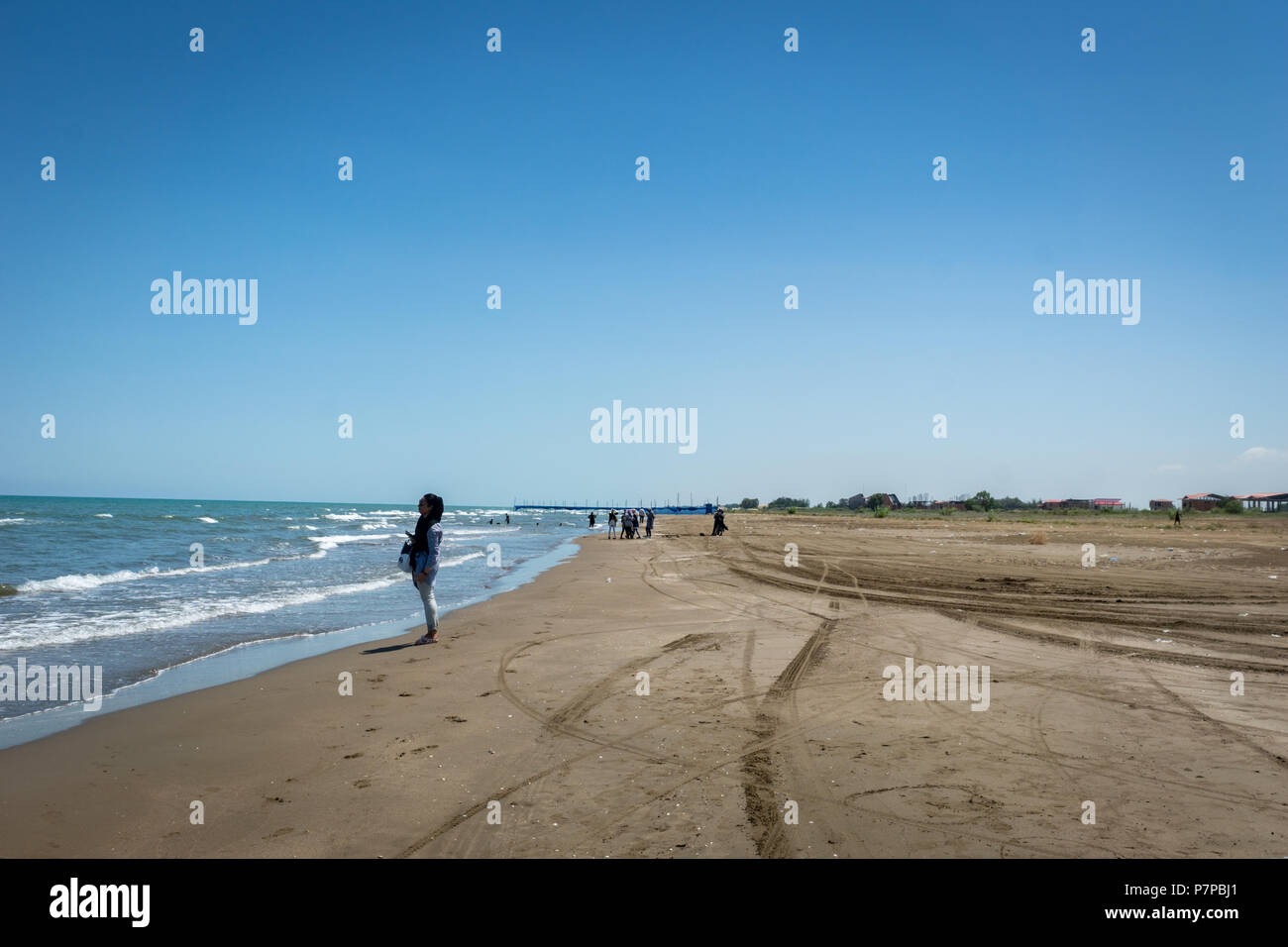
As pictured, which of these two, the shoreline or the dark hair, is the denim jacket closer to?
the dark hair

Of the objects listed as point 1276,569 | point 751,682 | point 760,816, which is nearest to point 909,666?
point 751,682

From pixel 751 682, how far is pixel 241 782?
5.13 metres

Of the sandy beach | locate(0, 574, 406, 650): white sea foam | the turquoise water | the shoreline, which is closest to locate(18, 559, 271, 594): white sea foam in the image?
the turquoise water

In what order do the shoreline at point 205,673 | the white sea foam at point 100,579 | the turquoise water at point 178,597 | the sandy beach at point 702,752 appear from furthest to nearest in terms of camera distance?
the white sea foam at point 100,579 < the turquoise water at point 178,597 < the shoreline at point 205,673 < the sandy beach at point 702,752

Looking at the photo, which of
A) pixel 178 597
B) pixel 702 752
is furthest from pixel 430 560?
pixel 178 597

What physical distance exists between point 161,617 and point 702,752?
1213cm

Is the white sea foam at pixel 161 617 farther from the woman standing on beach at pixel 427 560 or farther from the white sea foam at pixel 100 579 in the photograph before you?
the woman standing on beach at pixel 427 560

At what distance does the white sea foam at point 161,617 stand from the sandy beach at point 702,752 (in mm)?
4494

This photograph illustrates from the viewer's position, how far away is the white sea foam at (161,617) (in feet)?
36.0

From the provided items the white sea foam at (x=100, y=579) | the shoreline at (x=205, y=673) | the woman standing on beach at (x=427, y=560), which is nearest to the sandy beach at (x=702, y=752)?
the shoreline at (x=205, y=673)

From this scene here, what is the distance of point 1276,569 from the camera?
19047mm

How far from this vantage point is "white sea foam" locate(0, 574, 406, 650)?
432 inches
